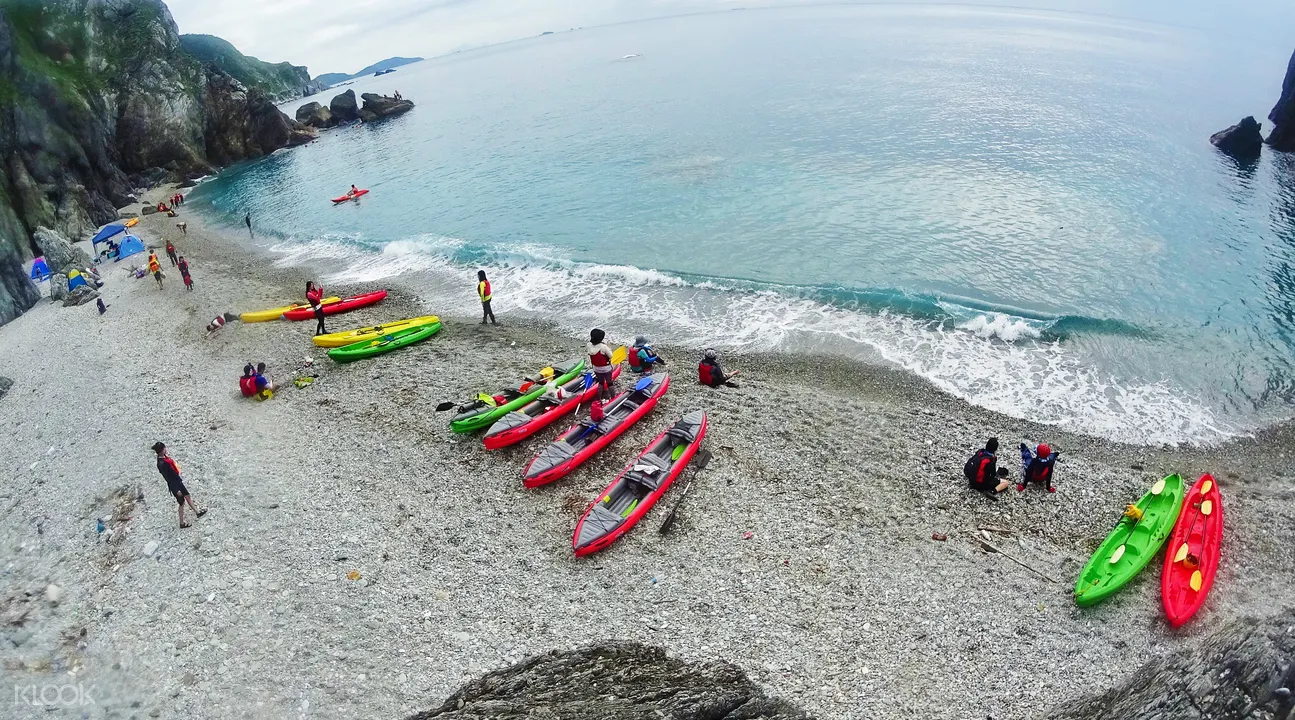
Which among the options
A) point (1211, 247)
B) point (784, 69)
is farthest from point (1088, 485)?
point (784, 69)

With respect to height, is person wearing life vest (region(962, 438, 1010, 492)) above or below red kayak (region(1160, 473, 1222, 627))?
above

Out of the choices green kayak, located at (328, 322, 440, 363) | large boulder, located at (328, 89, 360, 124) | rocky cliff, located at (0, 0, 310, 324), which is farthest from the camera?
large boulder, located at (328, 89, 360, 124)

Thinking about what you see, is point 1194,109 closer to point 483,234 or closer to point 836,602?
point 483,234

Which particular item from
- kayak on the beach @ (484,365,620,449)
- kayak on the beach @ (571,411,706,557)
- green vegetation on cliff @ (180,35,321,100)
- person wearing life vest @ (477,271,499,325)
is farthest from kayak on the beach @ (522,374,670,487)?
green vegetation on cliff @ (180,35,321,100)

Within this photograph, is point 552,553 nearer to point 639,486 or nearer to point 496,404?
point 639,486

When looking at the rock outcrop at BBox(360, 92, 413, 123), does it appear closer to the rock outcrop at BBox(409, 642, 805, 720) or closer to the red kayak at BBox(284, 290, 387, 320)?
the red kayak at BBox(284, 290, 387, 320)

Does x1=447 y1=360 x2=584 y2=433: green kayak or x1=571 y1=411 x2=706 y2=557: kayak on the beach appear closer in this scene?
A: x1=571 y1=411 x2=706 y2=557: kayak on the beach

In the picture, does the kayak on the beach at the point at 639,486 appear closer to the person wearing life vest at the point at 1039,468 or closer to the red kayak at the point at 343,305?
the person wearing life vest at the point at 1039,468
